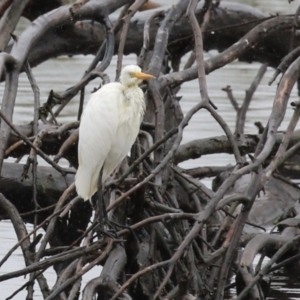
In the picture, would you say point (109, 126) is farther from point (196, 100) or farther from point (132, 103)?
point (196, 100)

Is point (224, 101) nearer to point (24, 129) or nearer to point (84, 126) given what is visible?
point (24, 129)

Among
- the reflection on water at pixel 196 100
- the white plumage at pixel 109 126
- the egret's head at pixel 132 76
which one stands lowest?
the reflection on water at pixel 196 100

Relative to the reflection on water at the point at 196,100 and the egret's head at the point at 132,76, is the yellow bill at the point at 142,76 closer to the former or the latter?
the egret's head at the point at 132,76

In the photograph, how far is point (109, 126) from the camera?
6.12 m

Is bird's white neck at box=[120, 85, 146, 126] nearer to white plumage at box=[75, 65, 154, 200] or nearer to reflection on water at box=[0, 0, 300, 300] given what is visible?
white plumage at box=[75, 65, 154, 200]

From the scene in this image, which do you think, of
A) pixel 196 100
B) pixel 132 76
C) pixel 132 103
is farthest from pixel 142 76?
pixel 196 100

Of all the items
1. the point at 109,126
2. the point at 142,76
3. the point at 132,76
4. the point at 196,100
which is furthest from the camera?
the point at 196,100

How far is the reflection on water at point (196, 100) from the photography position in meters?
8.06

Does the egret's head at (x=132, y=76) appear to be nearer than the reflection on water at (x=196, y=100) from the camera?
Yes

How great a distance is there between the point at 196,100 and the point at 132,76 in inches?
318

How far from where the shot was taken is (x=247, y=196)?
5.30 meters

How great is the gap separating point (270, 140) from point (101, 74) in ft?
5.11

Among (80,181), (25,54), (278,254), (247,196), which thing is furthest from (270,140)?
(25,54)

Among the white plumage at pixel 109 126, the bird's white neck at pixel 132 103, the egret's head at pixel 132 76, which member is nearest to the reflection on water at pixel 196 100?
the white plumage at pixel 109 126
